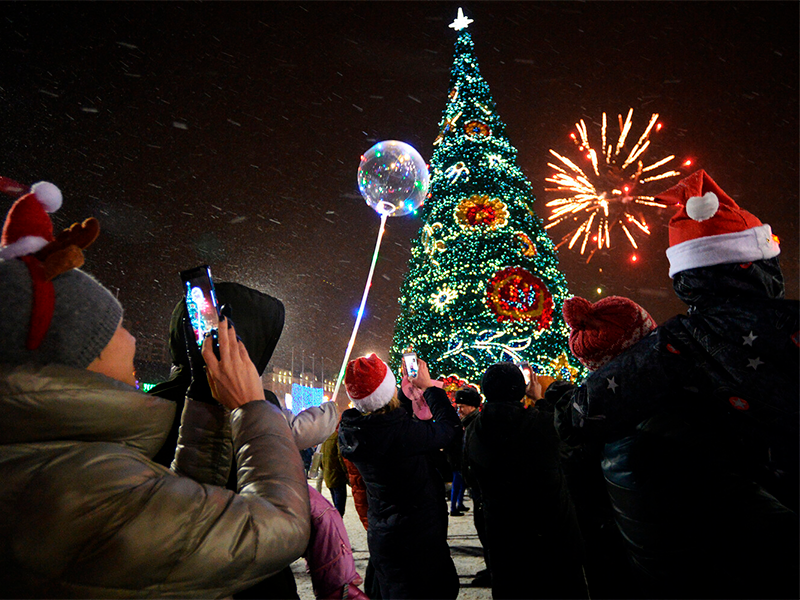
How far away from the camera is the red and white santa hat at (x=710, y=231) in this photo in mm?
1708

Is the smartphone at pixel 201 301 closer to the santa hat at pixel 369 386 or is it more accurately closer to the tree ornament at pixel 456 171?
the santa hat at pixel 369 386

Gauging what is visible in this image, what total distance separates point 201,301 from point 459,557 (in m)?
5.23

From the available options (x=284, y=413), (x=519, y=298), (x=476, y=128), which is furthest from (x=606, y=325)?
(x=476, y=128)

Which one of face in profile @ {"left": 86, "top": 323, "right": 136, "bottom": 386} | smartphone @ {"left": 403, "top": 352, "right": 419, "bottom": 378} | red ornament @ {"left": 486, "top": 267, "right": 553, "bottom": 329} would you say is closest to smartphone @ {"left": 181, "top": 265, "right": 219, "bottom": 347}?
face in profile @ {"left": 86, "top": 323, "right": 136, "bottom": 386}

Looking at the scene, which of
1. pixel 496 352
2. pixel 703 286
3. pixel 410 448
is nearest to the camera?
pixel 703 286

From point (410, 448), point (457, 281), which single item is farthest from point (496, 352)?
point (410, 448)

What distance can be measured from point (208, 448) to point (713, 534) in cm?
173

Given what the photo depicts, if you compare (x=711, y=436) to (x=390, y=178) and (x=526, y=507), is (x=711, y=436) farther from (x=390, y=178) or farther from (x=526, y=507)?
(x=390, y=178)

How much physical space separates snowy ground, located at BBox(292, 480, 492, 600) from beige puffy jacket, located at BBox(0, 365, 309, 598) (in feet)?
12.8

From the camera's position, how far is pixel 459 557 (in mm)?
5418

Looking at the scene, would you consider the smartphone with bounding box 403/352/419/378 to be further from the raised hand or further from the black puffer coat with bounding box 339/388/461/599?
the raised hand

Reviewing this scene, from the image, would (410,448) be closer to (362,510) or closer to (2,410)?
(362,510)

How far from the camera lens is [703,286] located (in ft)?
5.70

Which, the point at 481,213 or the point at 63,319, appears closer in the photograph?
the point at 63,319
